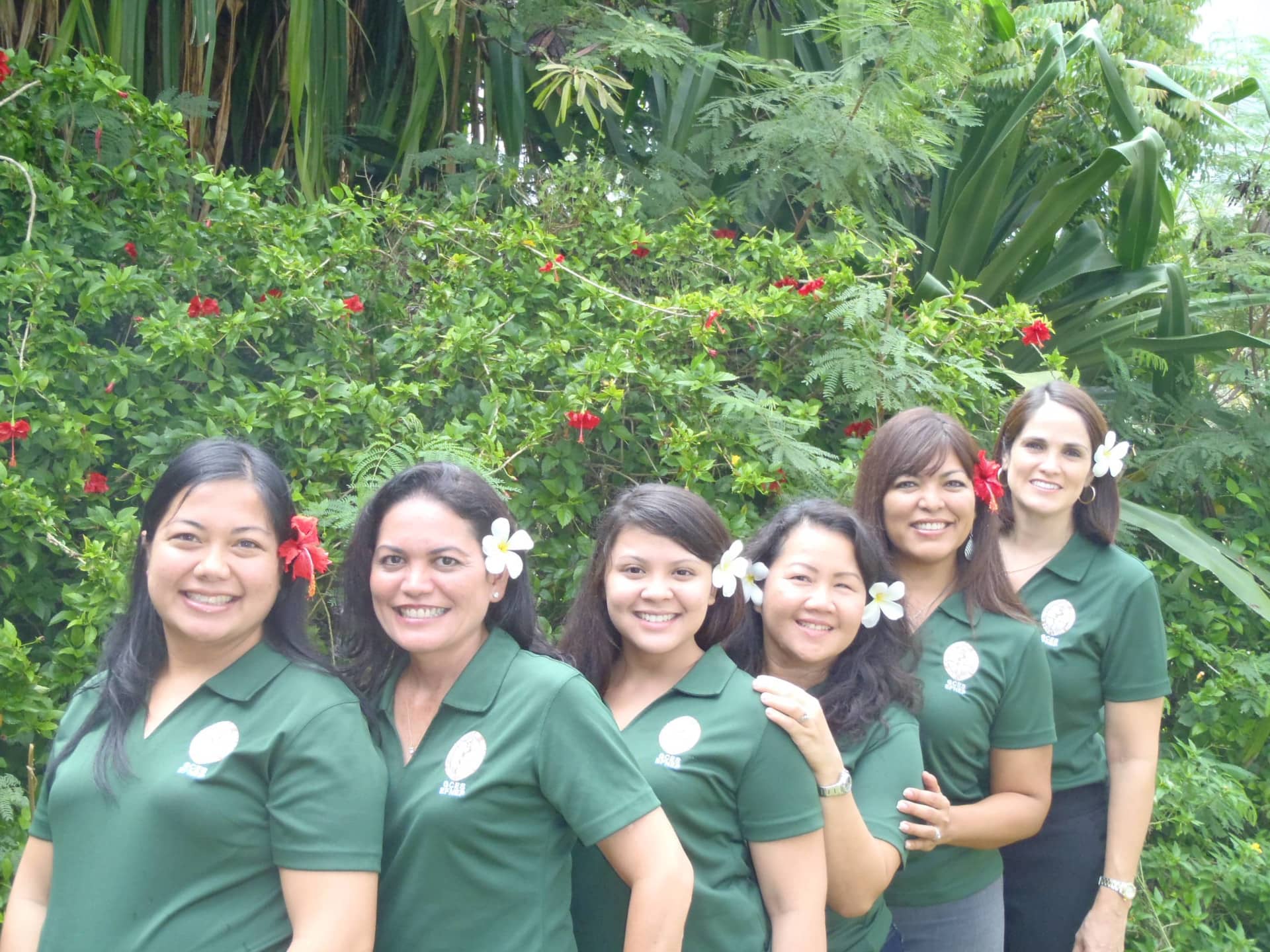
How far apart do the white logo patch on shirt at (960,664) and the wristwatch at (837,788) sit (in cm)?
51

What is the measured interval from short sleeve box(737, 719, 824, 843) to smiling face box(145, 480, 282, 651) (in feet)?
2.77

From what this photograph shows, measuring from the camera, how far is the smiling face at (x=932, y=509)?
2.71m

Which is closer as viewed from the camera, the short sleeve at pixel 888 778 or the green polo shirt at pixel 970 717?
the short sleeve at pixel 888 778

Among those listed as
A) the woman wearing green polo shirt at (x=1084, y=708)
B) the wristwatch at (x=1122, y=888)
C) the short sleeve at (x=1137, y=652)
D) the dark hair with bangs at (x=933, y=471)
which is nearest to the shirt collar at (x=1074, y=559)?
the woman wearing green polo shirt at (x=1084, y=708)

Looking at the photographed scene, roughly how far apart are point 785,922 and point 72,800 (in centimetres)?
115

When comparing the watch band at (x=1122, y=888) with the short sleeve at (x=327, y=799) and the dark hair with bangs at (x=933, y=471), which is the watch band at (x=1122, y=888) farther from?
the short sleeve at (x=327, y=799)

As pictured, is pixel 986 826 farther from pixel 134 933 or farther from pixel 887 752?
pixel 134 933

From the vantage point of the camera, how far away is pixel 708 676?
2.25m

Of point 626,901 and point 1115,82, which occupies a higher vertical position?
point 1115,82

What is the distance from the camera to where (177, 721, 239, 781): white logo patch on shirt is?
1.87 m

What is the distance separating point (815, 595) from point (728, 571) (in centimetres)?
20

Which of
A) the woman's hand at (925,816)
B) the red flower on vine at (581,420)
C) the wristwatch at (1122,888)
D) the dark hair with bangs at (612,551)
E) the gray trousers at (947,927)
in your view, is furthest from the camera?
the red flower on vine at (581,420)

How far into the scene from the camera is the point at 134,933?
1.83 m

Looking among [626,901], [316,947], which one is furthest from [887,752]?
[316,947]
